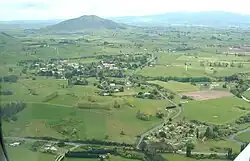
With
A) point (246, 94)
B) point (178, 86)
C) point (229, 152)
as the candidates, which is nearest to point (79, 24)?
point (178, 86)

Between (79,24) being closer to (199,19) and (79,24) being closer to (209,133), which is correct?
(209,133)

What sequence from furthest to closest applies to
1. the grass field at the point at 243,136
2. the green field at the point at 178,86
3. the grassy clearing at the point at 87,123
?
the green field at the point at 178,86 < the grass field at the point at 243,136 < the grassy clearing at the point at 87,123

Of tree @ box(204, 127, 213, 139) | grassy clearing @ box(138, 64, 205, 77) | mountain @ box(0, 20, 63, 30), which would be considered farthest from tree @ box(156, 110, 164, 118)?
grassy clearing @ box(138, 64, 205, 77)

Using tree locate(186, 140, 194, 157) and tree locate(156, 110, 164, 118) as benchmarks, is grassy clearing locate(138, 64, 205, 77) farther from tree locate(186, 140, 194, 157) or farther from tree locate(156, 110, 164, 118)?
tree locate(186, 140, 194, 157)

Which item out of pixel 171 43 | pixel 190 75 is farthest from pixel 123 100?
pixel 171 43

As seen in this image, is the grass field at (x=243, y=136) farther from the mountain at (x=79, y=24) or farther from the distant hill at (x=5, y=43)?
the mountain at (x=79, y=24)

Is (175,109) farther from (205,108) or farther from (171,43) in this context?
(171,43)

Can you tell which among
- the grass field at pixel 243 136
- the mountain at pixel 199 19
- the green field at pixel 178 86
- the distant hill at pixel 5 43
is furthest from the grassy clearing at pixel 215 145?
the mountain at pixel 199 19
